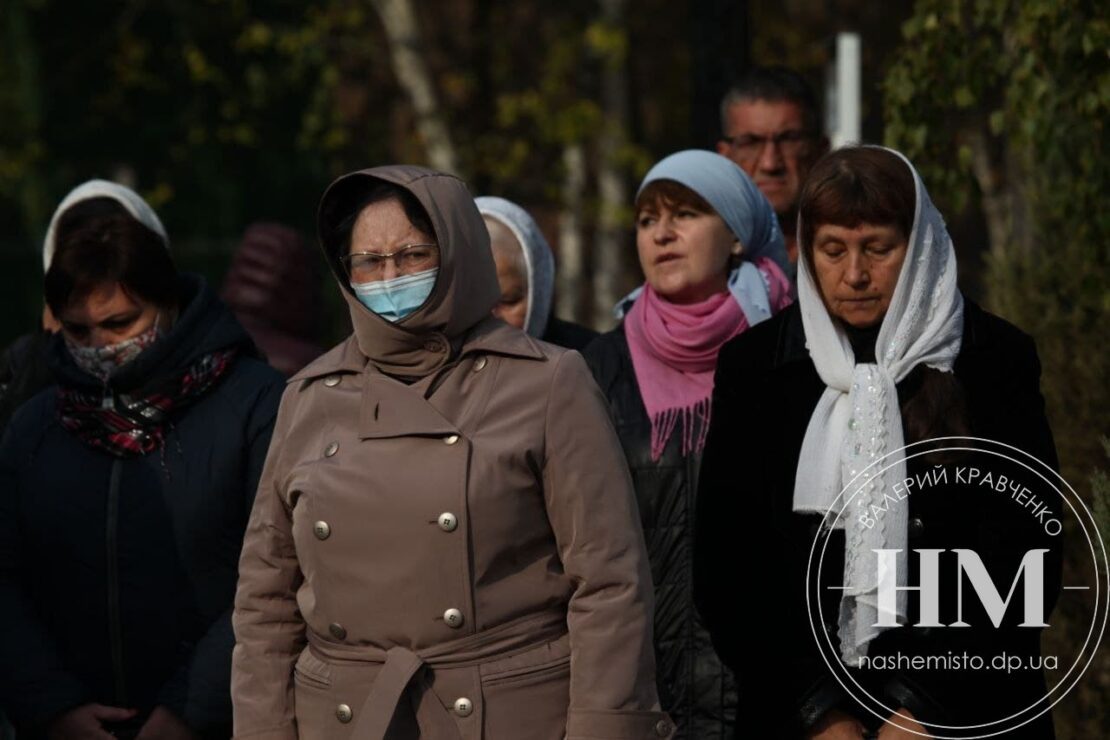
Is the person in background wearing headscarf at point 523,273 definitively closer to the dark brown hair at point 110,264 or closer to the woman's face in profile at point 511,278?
the woman's face in profile at point 511,278

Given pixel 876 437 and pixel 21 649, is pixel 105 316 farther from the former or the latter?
pixel 876 437

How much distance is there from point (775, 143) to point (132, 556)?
2.91 meters

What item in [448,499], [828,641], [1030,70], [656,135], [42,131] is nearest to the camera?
[448,499]

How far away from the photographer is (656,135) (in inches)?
1024

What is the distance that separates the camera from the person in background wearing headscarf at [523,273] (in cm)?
634

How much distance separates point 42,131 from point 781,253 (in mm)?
16069

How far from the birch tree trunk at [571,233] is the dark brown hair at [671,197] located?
44.5ft

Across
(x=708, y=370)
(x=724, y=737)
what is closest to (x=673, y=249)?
(x=708, y=370)

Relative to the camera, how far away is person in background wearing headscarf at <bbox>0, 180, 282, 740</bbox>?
519cm

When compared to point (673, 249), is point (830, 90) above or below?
above

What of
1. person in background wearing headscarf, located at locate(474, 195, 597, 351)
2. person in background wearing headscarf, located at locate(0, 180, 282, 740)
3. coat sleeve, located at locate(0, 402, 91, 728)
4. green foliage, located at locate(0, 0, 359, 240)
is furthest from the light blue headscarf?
green foliage, located at locate(0, 0, 359, 240)

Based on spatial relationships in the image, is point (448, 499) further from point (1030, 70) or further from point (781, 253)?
point (1030, 70)

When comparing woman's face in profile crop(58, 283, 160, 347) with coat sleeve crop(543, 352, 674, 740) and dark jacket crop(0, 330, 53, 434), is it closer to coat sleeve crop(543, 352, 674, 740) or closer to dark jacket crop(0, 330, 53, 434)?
dark jacket crop(0, 330, 53, 434)

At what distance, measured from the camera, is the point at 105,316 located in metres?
5.36
